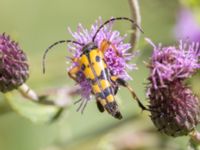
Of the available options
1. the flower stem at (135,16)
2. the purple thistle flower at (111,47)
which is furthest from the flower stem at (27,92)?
the flower stem at (135,16)

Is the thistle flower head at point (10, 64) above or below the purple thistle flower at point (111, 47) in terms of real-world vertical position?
above

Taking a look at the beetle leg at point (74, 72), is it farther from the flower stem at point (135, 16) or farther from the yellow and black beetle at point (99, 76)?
the flower stem at point (135, 16)

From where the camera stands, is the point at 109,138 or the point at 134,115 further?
the point at 134,115

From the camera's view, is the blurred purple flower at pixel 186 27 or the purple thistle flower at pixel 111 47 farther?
the blurred purple flower at pixel 186 27

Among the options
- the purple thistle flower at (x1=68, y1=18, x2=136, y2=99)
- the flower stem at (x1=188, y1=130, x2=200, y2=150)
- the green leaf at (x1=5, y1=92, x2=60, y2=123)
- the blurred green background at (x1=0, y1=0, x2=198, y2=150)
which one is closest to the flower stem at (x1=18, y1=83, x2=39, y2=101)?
the green leaf at (x1=5, y1=92, x2=60, y2=123)

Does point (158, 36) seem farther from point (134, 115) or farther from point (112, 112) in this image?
point (112, 112)

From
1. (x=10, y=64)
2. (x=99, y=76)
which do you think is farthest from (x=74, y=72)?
(x=10, y=64)

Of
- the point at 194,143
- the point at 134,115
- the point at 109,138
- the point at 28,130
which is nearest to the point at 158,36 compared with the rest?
the point at 134,115
